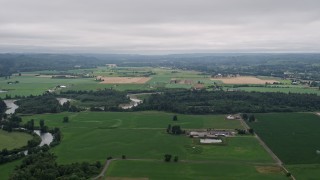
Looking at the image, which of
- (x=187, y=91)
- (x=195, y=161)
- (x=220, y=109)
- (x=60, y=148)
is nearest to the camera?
(x=195, y=161)

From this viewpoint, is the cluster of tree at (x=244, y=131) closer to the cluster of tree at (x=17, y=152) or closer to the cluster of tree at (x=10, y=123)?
the cluster of tree at (x=17, y=152)

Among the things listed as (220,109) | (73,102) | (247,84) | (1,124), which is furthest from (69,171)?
(247,84)

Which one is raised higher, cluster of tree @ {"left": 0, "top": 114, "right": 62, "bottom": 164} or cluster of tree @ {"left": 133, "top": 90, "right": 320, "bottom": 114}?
cluster of tree @ {"left": 133, "top": 90, "right": 320, "bottom": 114}

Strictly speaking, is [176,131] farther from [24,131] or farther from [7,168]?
[7,168]

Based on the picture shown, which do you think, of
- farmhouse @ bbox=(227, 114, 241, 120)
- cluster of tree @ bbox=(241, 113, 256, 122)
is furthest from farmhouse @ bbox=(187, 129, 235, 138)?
farmhouse @ bbox=(227, 114, 241, 120)

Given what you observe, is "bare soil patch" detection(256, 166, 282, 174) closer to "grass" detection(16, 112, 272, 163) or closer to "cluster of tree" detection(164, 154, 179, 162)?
"grass" detection(16, 112, 272, 163)

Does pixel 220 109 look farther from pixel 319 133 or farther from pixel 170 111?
pixel 319 133

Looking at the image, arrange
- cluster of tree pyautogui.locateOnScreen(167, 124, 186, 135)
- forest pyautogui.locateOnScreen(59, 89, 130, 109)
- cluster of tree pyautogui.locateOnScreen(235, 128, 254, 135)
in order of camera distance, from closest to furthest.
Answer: cluster of tree pyautogui.locateOnScreen(235, 128, 254, 135) → cluster of tree pyautogui.locateOnScreen(167, 124, 186, 135) → forest pyautogui.locateOnScreen(59, 89, 130, 109)
